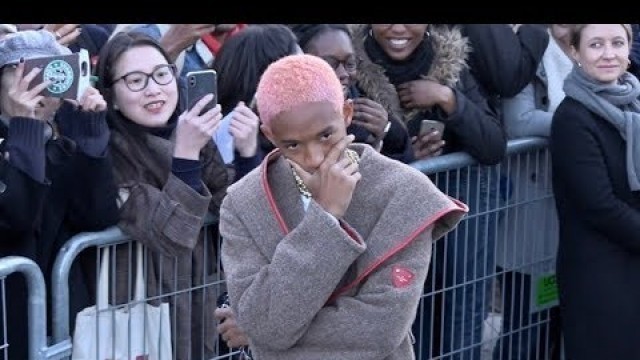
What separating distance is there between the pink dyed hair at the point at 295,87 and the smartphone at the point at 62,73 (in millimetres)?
843

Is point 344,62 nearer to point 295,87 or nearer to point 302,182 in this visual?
point 302,182

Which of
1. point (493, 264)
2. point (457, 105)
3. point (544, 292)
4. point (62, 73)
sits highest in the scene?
point (62, 73)

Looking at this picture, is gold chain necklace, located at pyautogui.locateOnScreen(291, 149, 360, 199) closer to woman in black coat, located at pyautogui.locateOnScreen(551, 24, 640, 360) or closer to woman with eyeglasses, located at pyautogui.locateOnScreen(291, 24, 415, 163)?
woman with eyeglasses, located at pyautogui.locateOnScreen(291, 24, 415, 163)

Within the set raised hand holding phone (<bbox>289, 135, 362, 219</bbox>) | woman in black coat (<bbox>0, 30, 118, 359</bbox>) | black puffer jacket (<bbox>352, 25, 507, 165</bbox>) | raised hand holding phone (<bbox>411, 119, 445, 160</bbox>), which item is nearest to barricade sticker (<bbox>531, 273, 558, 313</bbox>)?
black puffer jacket (<bbox>352, 25, 507, 165</bbox>)

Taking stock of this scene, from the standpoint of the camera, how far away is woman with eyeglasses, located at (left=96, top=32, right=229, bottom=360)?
291 cm

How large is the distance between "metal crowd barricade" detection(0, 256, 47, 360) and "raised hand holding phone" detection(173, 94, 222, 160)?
0.53m

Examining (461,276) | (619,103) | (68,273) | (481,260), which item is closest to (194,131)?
(68,273)

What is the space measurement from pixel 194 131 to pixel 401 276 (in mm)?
966

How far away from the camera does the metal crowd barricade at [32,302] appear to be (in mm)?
2592

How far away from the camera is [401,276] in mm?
2197

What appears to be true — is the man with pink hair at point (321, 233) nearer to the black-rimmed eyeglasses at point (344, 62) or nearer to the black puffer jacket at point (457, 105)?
the black-rimmed eyeglasses at point (344, 62)

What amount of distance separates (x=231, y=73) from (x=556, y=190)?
1.39 m

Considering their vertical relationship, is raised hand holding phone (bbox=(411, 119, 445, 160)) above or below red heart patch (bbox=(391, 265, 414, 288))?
below

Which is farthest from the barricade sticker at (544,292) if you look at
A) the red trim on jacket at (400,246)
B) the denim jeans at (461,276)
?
the red trim on jacket at (400,246)
